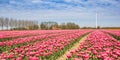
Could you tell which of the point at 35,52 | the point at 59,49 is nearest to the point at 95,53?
the point at 35,52

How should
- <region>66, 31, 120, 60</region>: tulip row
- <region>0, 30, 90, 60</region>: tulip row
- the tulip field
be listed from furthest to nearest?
the tulip field, <region>0, 30, 90, 60</region>: tulip row, <region>66, 31, 120, 60</region>: tulip row

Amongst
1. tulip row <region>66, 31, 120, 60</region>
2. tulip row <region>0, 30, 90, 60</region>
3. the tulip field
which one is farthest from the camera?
the tulip field

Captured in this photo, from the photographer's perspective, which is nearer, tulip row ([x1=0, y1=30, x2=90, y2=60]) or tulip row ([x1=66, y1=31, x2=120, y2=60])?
tulip row ([x1=66, y1=31, x2=120, y2=60])

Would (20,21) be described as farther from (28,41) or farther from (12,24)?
(28,41)

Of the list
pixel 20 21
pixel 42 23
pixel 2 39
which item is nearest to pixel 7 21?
pixel 20 21

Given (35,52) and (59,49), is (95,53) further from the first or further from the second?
A: (59,49)

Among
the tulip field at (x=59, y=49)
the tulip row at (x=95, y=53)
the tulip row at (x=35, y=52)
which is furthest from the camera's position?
the tulip field at (x=59, y=49)

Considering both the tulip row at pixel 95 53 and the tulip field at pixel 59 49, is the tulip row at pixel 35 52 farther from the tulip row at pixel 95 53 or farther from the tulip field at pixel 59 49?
the tulip row at pixel 95 53

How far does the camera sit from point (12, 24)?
100688 mm

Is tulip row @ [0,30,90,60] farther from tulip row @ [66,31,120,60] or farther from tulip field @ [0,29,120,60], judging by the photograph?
tulip row @ [66,31,120,60]

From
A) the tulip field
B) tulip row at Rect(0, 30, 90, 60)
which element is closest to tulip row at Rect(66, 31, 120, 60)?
the tulip field

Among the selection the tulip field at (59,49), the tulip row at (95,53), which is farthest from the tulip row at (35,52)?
the tulip row at (95,53)

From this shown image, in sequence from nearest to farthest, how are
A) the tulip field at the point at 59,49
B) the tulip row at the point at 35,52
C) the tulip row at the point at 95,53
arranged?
1. the tulip row at the point at 95,53
2. the tulip row at the point at 35,52
3. the tulip field at the point at 59,49

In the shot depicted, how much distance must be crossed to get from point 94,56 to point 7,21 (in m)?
93.6
